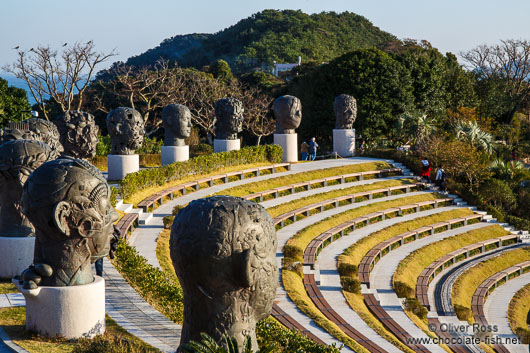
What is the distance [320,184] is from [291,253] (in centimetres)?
937

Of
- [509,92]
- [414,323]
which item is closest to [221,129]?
[414,323]

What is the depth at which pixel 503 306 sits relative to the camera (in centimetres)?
2034

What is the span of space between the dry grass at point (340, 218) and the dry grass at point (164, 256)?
3918 mm

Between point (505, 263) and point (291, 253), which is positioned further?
point (505, 263)

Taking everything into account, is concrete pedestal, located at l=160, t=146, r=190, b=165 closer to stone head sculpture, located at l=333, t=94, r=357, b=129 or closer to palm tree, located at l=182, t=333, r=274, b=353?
stone head sculpture, located at l=333, t=94, r=357, b=129

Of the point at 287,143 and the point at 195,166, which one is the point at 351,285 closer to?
the point at 195,166

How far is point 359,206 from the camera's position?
25969 millimetres

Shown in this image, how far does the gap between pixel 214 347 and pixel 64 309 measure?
9.42 ft

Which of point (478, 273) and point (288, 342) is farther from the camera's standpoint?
point (478, 273)

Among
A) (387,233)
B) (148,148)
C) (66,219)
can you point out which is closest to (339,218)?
(387,233)

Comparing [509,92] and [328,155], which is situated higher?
[509,92]

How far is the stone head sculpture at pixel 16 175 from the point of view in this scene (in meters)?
12.0

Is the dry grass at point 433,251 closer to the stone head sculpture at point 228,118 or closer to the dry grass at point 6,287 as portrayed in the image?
the stone head sculpture at point 228,118

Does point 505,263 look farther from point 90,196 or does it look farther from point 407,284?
point 90,196
